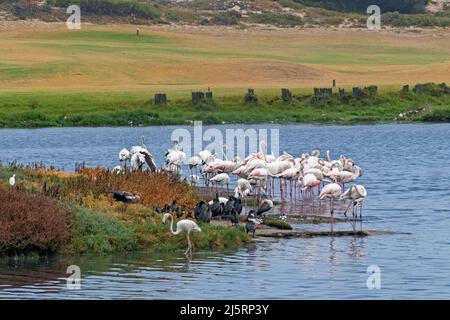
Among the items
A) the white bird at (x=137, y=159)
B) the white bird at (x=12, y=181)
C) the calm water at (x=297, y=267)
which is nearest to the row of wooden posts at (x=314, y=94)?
the calm water at (x=297, y=267)

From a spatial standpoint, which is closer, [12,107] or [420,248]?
[420,248]

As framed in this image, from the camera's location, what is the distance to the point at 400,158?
54.1 metres

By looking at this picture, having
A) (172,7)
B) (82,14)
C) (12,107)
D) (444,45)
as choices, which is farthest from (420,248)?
(172,7)

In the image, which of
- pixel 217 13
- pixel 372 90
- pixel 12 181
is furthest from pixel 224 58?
pixel 12 181

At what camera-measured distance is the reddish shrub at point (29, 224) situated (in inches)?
1078

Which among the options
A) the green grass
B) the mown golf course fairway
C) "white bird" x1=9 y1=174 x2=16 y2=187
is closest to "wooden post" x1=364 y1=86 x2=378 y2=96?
the mown golf course fairway

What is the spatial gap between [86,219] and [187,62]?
6105 cm

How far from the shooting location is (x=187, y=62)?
89.8 metres

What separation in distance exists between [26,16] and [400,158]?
67.2 meters

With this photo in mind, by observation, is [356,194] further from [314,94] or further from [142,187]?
[314,94]

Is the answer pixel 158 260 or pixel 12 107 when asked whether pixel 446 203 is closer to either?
pixel 158 260

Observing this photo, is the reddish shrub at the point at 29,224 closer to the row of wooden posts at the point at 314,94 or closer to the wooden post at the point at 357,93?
the row of wooden posts at the point at 314,94
